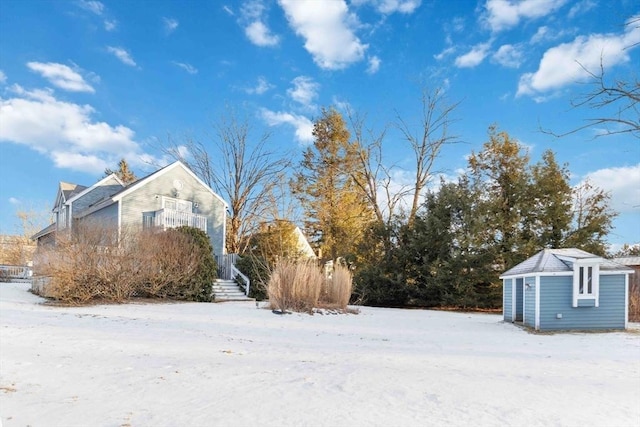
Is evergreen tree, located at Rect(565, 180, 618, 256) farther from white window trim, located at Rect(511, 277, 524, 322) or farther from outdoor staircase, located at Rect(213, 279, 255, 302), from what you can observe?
outdoor staircase, located at Rect(213, 279, 255, 302)

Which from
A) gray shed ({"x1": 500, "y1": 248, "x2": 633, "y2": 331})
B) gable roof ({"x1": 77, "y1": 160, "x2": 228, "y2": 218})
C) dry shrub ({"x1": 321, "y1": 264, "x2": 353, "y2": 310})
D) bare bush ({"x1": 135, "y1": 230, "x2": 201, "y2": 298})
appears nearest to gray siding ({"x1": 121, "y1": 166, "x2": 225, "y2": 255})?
gable roof ({"x1": 77, "y1": 160, "x2": 228, "y2": 218})

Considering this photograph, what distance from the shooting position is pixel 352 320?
11180mm

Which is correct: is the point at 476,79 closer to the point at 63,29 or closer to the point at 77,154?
the point at 63,29

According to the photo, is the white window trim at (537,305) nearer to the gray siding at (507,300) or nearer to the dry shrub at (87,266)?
the gray siding at (507,300)

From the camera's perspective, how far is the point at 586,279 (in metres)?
10.1

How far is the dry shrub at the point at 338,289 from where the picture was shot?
A: 43.2 feet

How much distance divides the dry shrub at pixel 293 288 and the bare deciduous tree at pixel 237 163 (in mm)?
16243

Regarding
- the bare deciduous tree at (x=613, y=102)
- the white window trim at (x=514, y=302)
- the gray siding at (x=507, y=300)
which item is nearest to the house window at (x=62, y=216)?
the gray siding at (x=507, y=300)

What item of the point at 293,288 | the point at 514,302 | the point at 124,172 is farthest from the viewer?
the point at 124,172

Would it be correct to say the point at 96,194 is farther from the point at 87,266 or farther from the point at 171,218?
the point at 87,266

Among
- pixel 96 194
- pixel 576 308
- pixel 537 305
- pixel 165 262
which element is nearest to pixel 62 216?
pixel 96 194

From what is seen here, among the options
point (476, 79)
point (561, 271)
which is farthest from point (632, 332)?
point (476, 79)

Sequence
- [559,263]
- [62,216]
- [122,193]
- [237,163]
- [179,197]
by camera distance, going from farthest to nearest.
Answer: [237,163]
[62,216]
[179,197]
[122,193]
[559,263]

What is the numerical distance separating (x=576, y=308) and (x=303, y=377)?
830 cm
